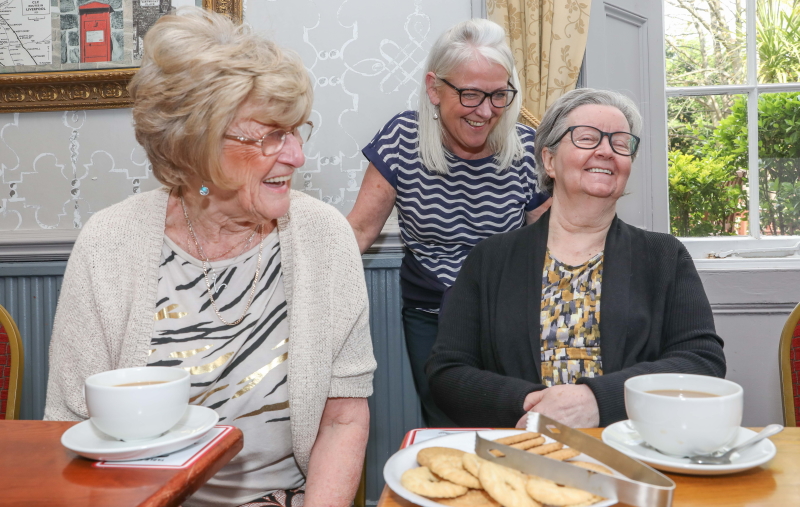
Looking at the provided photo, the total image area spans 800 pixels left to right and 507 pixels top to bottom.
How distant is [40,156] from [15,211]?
0.22 metres

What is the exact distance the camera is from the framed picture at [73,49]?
92.9 inches

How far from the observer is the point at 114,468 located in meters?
0.73

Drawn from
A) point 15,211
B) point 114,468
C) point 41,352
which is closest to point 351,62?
point 15,211

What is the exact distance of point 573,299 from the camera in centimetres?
141

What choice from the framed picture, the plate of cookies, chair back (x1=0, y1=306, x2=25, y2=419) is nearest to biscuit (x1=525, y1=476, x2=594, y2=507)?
the plate of cookies

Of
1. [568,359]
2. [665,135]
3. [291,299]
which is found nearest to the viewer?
[291,299]

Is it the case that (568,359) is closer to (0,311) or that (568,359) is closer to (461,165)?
(461,165)

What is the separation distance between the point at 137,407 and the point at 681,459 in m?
0.59

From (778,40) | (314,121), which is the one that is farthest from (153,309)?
(778,40)

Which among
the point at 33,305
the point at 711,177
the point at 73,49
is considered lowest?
the point at 33,305

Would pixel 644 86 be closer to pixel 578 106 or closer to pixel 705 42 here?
pixel 705 42

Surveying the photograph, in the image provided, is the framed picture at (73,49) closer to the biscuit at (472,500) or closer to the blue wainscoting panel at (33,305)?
the blue wainscoting panel at (33,305)

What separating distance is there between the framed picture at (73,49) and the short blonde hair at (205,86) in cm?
134

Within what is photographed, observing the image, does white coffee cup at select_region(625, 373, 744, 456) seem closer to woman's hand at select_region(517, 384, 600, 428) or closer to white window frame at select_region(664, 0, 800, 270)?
woman's hand at select_region(517, 384, 600, 428)
